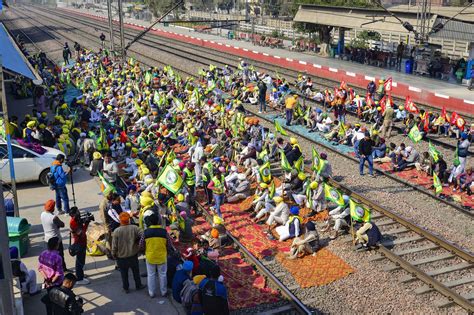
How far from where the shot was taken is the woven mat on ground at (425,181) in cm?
1527

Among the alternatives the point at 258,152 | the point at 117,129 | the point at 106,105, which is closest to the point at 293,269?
the point at 258,152

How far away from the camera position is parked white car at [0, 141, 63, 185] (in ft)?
50.3

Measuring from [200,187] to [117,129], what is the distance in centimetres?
578

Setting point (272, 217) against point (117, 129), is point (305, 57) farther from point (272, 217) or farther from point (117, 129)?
point (272, 217)

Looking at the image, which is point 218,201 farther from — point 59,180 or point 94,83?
point 94,83

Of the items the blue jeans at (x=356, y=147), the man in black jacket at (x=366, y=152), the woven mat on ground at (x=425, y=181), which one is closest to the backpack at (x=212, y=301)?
the woven mat on ground at (x=425, y=181)

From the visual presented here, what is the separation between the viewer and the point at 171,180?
13.1m

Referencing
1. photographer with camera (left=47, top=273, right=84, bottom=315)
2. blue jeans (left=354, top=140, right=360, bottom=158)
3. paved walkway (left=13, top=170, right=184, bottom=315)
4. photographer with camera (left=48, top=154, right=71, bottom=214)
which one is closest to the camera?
photographer with camera (left=47, top=273, right=84, bottom=315)

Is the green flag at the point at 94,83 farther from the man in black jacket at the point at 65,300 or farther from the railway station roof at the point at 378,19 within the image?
the man in black jacket at the point at 65,300

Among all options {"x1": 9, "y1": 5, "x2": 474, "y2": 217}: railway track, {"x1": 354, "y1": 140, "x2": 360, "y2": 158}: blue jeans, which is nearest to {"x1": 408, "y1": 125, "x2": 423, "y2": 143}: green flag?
{"x1": 354, "y1": 140, "x2": 360, "y2": 158}: blue jeans

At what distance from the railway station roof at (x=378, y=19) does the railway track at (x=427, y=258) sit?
18.3 meters

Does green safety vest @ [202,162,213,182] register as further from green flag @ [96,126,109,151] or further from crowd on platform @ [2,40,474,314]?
green flag @ [96,126,109,151]

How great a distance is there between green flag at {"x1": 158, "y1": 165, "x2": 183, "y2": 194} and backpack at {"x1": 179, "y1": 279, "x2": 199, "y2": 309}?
3697 mm

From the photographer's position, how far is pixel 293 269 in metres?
12.0
